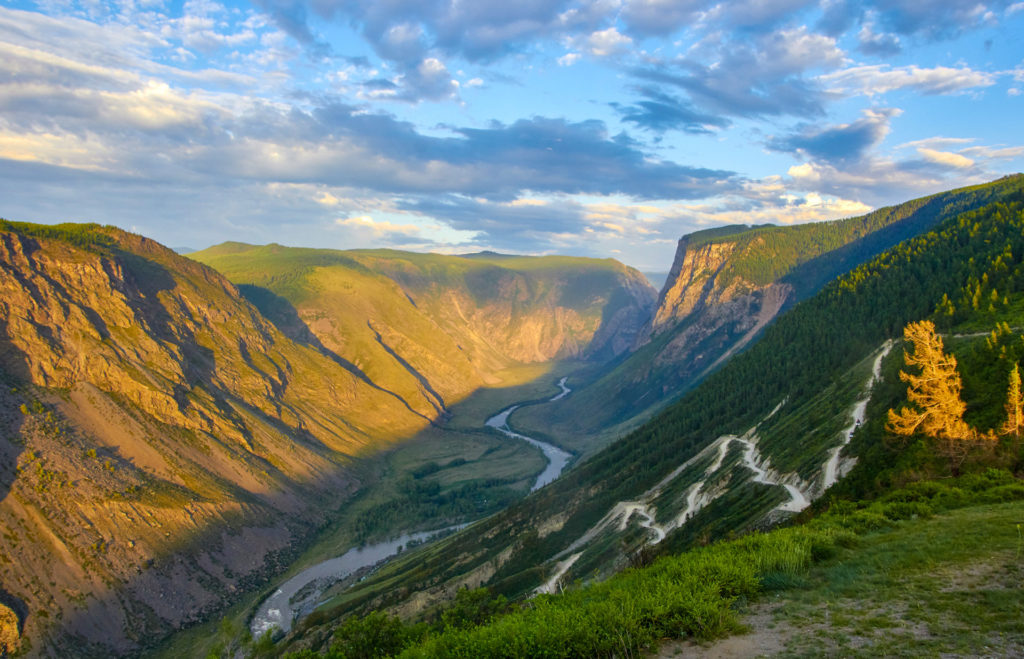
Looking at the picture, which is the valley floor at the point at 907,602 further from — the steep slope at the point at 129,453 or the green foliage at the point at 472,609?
the steep slope at the point at 129,453

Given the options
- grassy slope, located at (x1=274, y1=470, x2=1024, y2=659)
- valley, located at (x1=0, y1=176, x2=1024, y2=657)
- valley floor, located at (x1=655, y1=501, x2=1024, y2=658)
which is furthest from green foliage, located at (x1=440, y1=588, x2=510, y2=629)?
valley floor, located at (x1=655, y1=501, x2=1024, y2=658)

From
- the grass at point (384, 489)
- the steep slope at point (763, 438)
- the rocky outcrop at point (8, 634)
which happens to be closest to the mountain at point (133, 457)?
the rocky outcrop at point (8, 634)

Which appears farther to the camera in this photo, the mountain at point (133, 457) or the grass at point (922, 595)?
the mountain at point (133, 457)

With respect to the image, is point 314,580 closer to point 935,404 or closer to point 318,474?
point 318,474

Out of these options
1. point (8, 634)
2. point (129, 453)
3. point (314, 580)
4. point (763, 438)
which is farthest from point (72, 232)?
point (763, 438)

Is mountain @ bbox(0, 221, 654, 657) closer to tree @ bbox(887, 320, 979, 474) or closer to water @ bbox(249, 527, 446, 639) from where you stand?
water @ bbox(249, 527, 446, 639)

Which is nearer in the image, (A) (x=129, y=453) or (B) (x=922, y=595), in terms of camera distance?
(B) (x=922, y=595)
